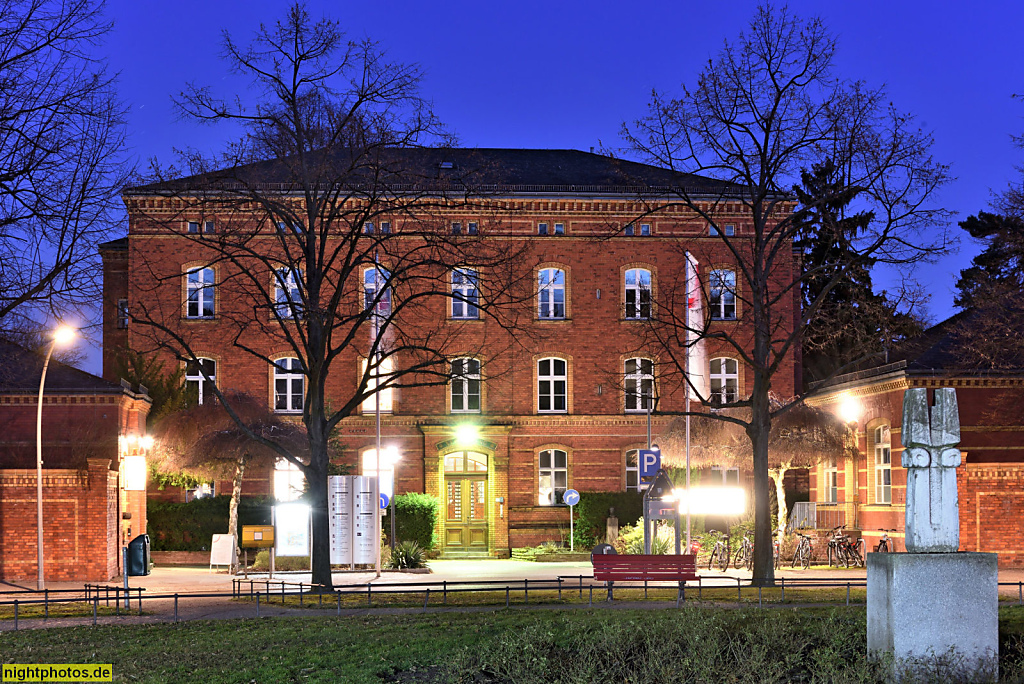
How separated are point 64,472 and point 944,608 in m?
21.9

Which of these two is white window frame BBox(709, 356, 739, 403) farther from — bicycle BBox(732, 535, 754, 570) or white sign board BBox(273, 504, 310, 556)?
white sign board BBox(273, 504, 310, 556)

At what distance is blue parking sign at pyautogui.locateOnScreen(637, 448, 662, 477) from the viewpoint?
2725 centimetres

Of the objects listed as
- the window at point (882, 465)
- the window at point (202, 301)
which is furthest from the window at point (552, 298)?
the window at point (882, 465)

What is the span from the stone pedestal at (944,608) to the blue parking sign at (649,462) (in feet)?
50.9

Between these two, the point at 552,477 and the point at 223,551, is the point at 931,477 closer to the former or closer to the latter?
the point at 223,551

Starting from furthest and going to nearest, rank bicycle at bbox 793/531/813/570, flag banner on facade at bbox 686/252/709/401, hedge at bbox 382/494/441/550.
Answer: hedge at bbox 382/494/441/550
bicycle at bbox 793/531/813/570
flag banner on facade at bbox 686/252/709/401

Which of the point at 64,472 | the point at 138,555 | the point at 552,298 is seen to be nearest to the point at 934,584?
the point at 138,555

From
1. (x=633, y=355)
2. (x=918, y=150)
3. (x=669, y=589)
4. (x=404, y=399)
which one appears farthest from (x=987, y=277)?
(x=404, y=399)

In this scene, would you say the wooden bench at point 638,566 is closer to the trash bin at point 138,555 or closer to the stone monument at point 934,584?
the stone monument at point 934,584

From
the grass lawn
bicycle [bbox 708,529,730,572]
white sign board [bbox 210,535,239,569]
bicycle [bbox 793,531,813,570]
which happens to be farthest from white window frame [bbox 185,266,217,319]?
the grass lawn

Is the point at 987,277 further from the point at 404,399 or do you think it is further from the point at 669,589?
the point at 404,399

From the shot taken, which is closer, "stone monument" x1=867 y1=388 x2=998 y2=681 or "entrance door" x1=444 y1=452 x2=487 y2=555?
"stone monument" x1=867 y1=388 x2=998 y2=681

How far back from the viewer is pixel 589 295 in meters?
41.0

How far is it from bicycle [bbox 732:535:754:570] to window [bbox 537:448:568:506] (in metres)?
10.6
